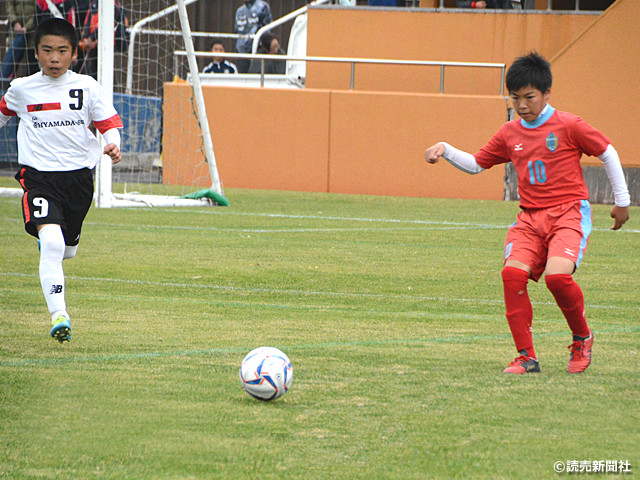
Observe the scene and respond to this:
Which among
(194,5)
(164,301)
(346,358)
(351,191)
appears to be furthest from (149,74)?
(346,358)

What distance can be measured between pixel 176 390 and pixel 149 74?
14124 mm

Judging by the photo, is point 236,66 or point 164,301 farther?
point 236,66

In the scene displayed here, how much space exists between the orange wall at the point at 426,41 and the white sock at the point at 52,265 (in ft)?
41.3

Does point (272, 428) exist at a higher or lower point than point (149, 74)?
lower

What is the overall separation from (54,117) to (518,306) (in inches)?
119

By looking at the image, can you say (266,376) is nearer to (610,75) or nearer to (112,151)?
(112,151)

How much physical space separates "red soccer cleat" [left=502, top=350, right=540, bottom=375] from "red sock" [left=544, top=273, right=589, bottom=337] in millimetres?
278

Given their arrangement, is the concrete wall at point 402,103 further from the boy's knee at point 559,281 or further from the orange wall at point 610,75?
the boy's knee at point 559,281

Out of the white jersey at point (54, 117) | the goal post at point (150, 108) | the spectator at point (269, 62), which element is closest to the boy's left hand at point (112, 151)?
the white jersey at point (54, 117)

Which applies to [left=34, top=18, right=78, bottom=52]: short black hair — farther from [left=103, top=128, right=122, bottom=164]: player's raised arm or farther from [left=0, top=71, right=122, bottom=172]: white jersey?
[left=103, top=128, right=122, bottom=164]: player's raised arm

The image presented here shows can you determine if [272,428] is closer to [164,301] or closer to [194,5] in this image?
[164,301]

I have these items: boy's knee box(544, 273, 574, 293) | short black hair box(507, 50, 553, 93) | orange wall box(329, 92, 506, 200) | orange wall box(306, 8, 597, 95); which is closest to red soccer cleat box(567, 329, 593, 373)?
boy's knee box(544, 273, 574, 293)

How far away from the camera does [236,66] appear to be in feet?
63.3

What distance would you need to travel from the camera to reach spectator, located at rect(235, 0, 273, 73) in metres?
20.3
